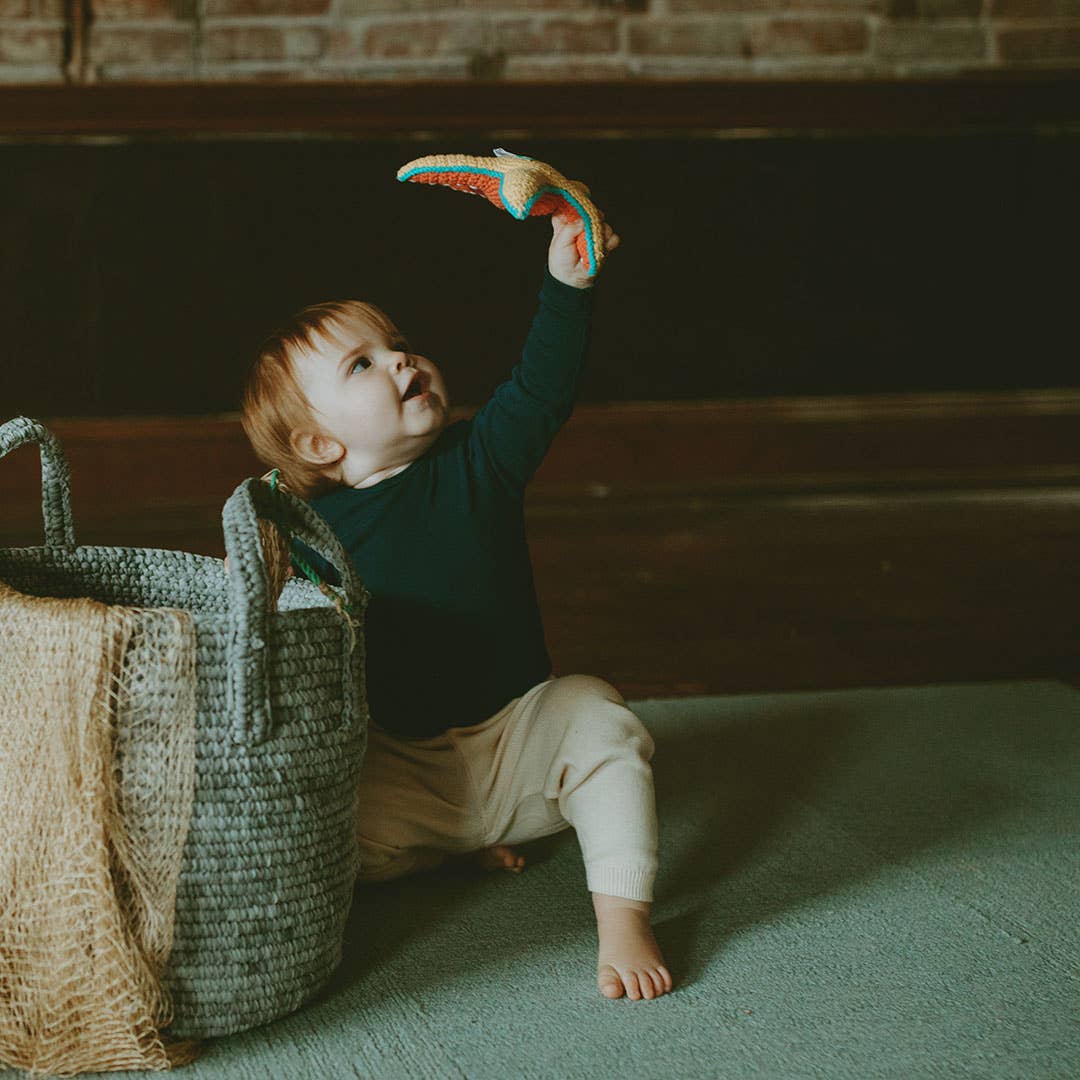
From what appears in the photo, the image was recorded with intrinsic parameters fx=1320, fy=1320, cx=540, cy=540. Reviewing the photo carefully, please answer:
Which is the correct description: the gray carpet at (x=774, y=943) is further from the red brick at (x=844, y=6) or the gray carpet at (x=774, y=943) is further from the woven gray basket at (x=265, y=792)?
the red brick at (x=844, y=6)

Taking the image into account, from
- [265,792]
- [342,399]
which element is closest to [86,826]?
[265,792]

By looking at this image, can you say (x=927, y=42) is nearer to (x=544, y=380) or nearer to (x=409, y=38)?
(x=409, y=38)

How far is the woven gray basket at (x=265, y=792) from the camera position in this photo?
2.40 feet

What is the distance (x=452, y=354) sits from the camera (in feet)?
8.02

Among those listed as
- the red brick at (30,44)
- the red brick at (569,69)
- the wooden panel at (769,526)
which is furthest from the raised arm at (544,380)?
the red brick at (30,44)

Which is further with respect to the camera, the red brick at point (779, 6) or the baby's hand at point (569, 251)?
the red brick at point (779, 6)

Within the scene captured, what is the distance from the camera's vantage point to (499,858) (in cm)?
103

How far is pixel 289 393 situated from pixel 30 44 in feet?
5.20

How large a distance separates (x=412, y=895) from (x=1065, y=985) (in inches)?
17.9

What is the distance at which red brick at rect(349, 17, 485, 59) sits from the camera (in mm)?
2350

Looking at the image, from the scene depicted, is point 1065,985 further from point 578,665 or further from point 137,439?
point 137,439

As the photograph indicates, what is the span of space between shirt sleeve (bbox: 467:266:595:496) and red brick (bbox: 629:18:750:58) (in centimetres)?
161

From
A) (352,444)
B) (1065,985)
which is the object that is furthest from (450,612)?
(1065,985)

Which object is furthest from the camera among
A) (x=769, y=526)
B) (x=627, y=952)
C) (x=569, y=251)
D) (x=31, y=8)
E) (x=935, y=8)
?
(x=935, y=8)
